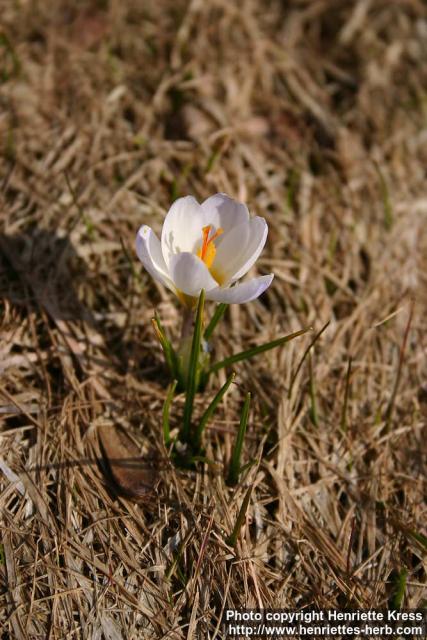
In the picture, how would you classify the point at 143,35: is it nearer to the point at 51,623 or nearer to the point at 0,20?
the point at 0,20

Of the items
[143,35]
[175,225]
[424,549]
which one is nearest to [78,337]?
[175,225]

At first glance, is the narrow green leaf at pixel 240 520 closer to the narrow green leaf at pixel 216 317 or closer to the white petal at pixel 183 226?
the narrow green leaf at pixel 216 317

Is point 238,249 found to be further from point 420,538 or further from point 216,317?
point 420,538

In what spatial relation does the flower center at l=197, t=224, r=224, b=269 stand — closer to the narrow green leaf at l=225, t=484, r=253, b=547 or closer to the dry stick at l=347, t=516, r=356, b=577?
the narrow green leaf at l=225, t=484, r=253, b=547

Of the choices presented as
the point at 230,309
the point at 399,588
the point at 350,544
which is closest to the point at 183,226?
the point at 230,309

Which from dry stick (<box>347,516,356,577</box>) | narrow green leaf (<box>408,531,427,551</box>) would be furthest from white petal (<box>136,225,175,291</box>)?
narrow green leaf (<box>408,531,427,551</box>)

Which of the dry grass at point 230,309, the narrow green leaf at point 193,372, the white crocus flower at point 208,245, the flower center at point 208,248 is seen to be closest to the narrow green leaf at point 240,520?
the dry grass at point 230,309

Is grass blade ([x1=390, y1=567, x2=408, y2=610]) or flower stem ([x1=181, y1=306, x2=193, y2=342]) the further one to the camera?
flower stem ([x1=181, y1=306, x2=193, y2=342])
